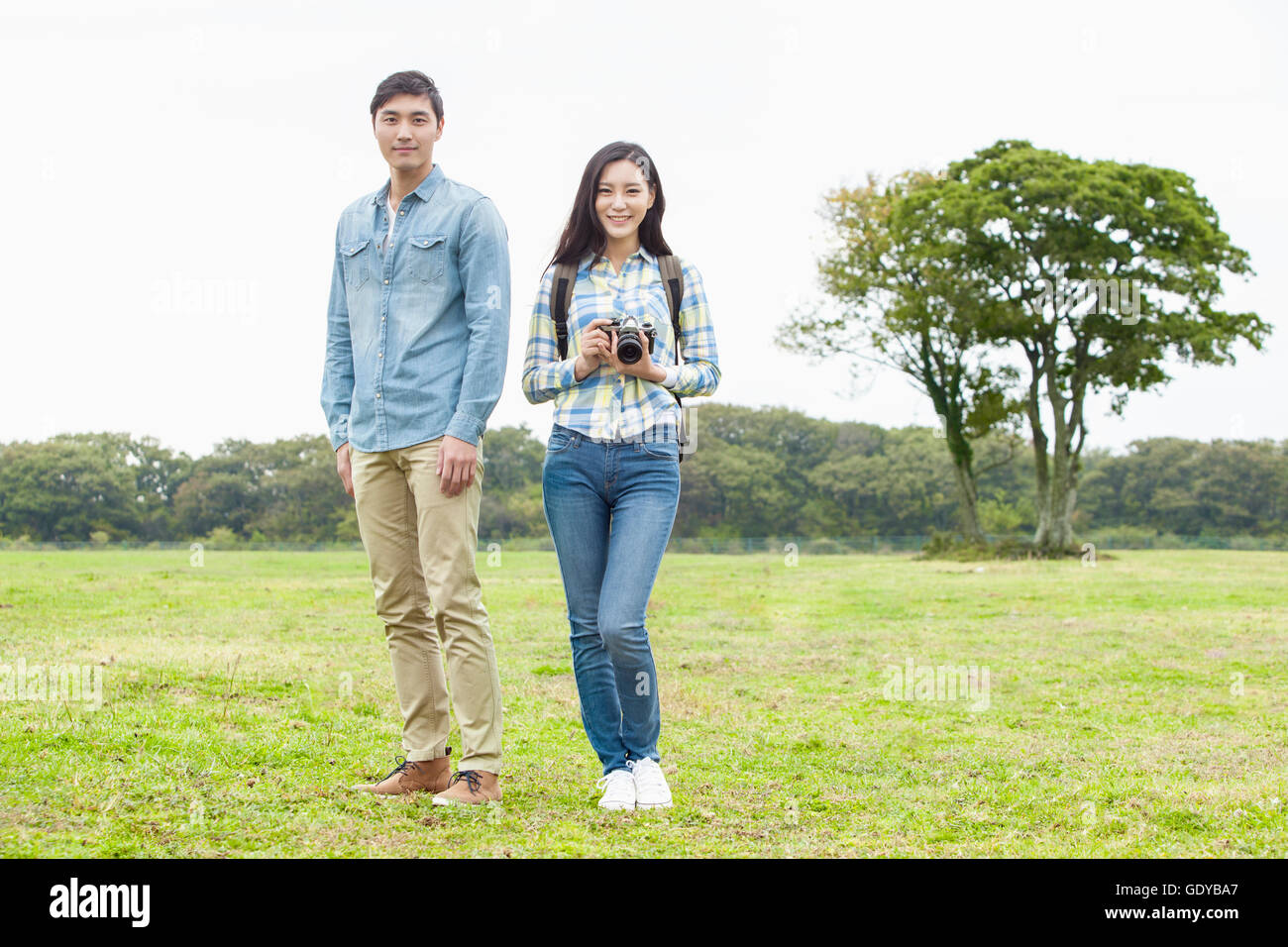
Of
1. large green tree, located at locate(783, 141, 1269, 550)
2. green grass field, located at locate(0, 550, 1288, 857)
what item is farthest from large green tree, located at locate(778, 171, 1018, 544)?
green grass field, located at locate(0, 550, 1288, 857)

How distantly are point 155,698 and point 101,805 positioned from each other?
2.36 meters

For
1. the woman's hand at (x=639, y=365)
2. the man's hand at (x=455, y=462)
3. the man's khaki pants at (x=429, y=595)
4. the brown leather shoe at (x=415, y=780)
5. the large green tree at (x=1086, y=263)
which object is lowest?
the brown leather shoe at (x=415, y=780)

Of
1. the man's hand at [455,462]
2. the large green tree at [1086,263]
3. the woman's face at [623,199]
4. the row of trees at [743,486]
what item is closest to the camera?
the man's hand at [455,462]

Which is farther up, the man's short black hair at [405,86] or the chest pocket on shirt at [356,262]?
the man's short black hair at [405,86]

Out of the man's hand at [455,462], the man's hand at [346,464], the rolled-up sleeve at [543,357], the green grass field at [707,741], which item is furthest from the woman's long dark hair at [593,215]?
the green grass field at [707,741]

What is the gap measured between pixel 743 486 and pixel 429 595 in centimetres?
5626

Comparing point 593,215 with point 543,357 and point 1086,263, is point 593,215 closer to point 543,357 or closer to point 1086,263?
point 543,357

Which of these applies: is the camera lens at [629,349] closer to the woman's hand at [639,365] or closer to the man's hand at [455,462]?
the woman's hand at [639,365]

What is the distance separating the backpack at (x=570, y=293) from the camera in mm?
3869

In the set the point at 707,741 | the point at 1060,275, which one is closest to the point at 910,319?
the point at 1060,275

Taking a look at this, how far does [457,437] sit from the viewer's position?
3.57 m

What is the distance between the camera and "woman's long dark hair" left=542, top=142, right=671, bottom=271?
387 cm
